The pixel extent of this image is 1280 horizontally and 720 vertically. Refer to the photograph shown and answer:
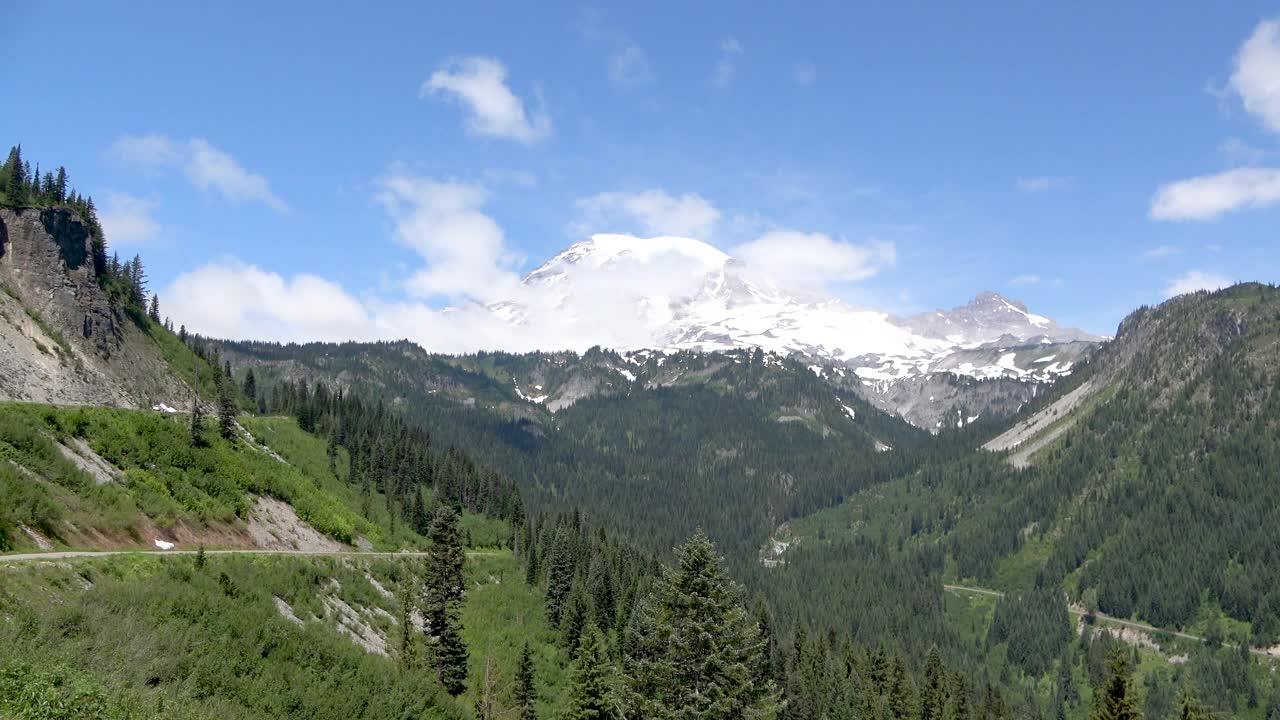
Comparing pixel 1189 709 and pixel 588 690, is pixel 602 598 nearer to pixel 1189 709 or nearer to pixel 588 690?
pixel 588 690

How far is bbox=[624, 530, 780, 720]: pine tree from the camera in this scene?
115 ft

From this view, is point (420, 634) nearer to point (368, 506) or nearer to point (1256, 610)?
point (368, 506)

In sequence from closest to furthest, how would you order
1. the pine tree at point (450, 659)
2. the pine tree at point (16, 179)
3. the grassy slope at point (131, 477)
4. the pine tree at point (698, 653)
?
1. the pine tree at point (698, 653)
2. the grassy slope at point (131, 477)
3. the pine tree at point (450, 659)
4. the pine tree at point (16, 179)

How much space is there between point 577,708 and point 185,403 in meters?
110

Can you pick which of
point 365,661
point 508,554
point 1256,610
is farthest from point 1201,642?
point 365,661

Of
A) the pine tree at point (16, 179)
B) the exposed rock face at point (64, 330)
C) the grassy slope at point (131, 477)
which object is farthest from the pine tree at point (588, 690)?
the pine tree at point (16, 179)

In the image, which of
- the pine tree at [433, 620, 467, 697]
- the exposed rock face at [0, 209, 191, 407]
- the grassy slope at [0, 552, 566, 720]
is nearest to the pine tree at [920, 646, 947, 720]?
the pine tree at [433, 620, 467, 697]

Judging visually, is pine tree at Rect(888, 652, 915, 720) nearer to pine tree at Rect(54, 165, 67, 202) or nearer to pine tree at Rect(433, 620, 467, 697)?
pine tree at Rect(433, 620, 467, 697)

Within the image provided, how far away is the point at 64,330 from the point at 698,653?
4990 inches

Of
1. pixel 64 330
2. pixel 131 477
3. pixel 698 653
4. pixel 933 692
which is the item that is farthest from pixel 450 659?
pixel 64 330

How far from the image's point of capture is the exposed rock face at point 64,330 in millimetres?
106688

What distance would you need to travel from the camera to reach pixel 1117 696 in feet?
170

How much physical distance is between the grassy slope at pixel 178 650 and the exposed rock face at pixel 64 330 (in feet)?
286

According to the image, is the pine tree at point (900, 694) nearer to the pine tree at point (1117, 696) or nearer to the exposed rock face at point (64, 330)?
the pine tree at point (1117, 696)
